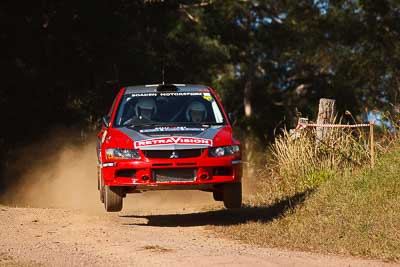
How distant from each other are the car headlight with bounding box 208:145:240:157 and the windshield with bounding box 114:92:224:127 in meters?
0.97

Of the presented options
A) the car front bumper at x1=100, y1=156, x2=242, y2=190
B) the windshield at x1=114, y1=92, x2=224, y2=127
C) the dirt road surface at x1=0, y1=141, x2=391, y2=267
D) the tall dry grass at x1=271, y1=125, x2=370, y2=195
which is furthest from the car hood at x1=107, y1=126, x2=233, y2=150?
the tall dry grass at x1=271, y1=125, x2=370, y2=195

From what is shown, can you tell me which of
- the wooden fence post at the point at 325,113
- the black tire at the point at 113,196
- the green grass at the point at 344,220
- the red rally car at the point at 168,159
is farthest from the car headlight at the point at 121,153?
the wooden fence post at the point at 325,113

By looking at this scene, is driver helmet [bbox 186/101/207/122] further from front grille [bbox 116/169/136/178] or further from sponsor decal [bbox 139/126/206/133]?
front grille [bbox 116/169/136/178]

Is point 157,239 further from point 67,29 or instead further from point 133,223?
point 67,29

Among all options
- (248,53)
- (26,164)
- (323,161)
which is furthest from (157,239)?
(248,53)

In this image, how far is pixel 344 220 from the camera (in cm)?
1168

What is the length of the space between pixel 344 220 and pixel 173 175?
2.14 metres

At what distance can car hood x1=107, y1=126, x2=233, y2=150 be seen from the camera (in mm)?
12109

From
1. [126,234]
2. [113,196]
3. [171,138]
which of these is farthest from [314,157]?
[126,234]

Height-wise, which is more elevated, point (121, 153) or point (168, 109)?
point (168, 109)

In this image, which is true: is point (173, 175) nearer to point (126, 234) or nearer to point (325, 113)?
point (126, 234)

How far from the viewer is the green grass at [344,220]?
10477 mm

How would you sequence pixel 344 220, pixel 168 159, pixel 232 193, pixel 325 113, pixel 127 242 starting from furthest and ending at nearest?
pixel 325 113, pixel 232 193, pixel 168 159, pixel 344 220, pixel 127 242

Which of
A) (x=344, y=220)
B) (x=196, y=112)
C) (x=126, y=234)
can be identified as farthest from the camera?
(x=196, y=112)
